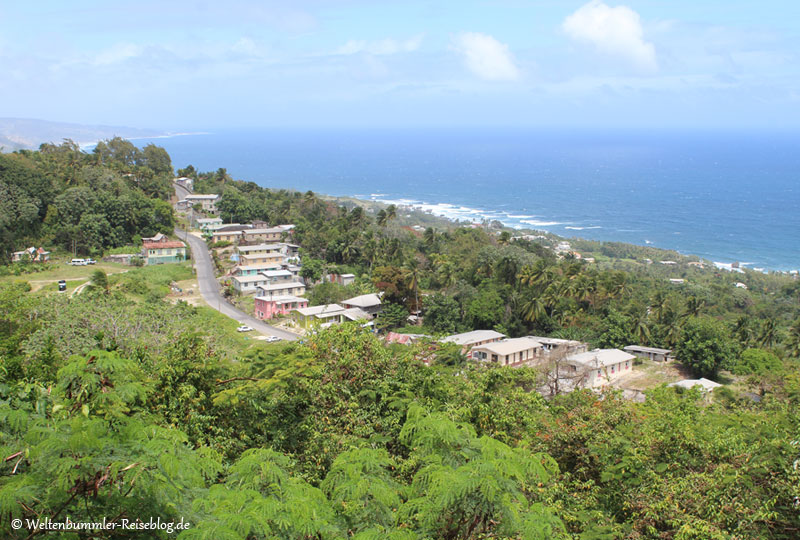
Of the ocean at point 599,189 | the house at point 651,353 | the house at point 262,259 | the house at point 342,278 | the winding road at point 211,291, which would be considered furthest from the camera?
the ocean at point 599,189

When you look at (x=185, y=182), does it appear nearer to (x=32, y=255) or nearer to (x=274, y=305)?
(x=32, y=255)

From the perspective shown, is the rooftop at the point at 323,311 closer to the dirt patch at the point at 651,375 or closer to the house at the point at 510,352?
the house at the point at 510,352

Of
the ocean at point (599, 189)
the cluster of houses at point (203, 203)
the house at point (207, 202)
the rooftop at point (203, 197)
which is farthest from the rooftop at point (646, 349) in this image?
the ocean at point (599, 189)

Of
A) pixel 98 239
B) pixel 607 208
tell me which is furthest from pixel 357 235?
pixel 607 208

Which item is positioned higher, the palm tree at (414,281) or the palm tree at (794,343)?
the palm tree at (414,281)

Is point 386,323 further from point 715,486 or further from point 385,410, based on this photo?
point 715,486

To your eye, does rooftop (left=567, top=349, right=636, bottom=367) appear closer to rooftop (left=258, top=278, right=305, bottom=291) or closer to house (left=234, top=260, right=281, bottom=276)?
rooftop (left=258, top=278, right=305, bottom=291)

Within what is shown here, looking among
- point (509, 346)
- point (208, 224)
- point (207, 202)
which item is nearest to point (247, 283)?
point (208, 224)
